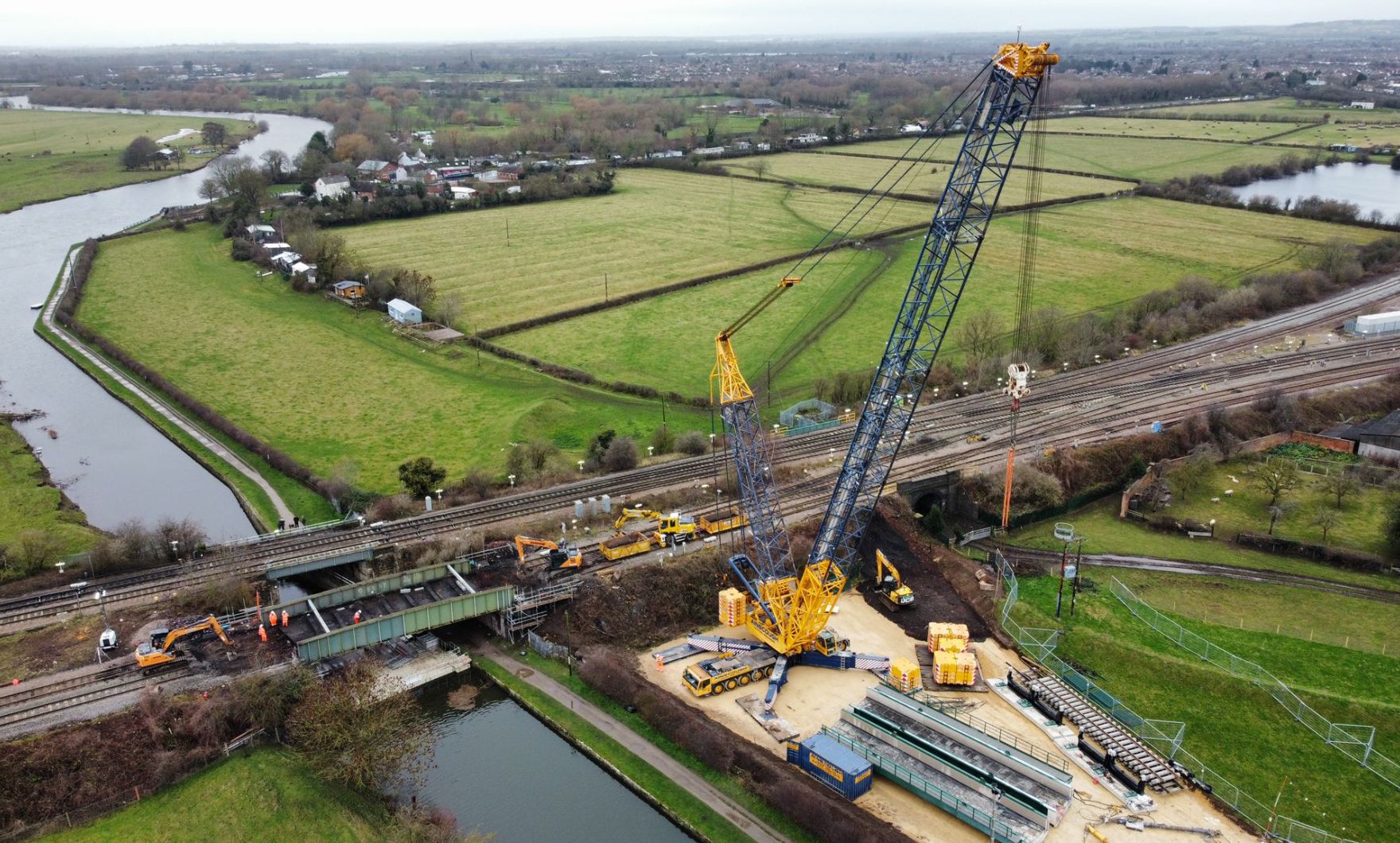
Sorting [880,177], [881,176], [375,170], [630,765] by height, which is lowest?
[630,765]

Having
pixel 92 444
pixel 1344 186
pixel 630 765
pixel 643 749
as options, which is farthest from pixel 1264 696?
pixel 1344 186

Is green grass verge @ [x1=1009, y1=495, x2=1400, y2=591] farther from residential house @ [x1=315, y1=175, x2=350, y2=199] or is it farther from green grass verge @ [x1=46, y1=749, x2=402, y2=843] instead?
residential house @ [x1=315, y1=175, x2=350, y2=199]

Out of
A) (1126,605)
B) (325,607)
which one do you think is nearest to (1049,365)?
(1126,605)

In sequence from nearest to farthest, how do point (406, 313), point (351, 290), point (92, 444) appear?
point (92, 444) → point (406, 313) → point (351, 290)

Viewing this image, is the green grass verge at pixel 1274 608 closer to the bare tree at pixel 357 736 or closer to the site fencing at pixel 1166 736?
the site fencing at pixel 1166 736

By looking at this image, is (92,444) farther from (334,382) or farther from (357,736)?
(357,736)

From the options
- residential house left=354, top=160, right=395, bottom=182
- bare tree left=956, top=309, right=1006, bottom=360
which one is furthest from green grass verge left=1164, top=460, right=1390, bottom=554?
residential house left=354, top=160, right=395, bottom=182
